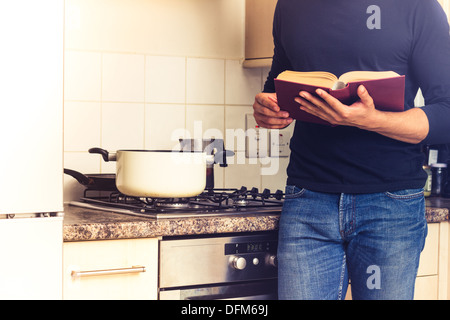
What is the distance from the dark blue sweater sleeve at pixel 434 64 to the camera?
3.64ft

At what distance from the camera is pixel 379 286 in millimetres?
1163

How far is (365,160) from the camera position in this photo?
1.16 meters

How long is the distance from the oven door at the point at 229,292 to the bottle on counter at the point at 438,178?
0.81m

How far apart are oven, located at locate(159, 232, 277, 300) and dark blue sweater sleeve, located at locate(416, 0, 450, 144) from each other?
47 cm

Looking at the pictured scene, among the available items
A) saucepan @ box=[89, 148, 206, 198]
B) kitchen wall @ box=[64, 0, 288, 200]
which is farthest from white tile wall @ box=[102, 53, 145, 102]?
saucepan @ box=[89, 148, 206, 198]

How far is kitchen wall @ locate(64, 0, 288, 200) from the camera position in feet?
5.70

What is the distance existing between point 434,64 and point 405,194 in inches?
10.4

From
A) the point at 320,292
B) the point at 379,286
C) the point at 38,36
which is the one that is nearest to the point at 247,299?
the point at 320,292

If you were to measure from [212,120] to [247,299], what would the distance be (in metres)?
0.73

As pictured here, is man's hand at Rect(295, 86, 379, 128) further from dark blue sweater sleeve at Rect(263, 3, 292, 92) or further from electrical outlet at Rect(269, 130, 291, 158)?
electrical outlet at Rect(269, 130, 291, 158)

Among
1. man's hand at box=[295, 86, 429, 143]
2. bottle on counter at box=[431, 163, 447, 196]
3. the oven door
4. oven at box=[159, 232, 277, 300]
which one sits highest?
man's hand at box=[295, 86, 429, 143]

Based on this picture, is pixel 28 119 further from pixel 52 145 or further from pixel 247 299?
pixel 247 299

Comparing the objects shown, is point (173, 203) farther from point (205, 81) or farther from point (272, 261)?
point (205, 81)

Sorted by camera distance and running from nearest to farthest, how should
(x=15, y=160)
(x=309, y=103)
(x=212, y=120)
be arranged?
1. (x=15, y=160)
2. (x=309, y=103)
3. (x=212, y=120)
